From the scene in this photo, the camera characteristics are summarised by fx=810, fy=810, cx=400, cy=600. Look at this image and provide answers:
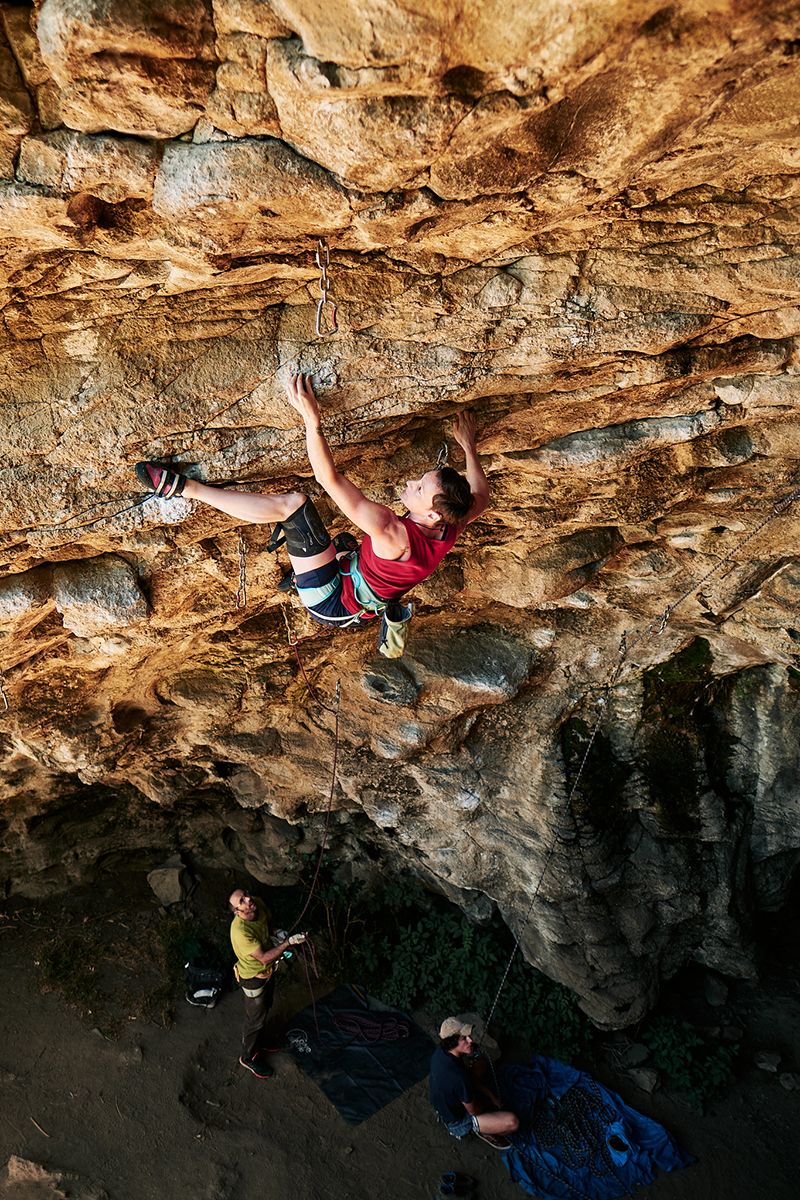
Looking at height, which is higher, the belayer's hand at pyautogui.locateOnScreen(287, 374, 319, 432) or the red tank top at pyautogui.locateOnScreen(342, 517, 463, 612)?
the belayer's hand at pyautogui.locateOnScreen(287, 374, 319, 432)

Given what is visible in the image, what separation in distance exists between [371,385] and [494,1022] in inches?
261

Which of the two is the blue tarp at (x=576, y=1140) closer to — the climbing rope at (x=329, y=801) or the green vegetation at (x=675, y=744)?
the green vegetation at (x=675, y=744)

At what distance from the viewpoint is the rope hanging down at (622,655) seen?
4.93 metres

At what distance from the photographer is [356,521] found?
3.32 metres

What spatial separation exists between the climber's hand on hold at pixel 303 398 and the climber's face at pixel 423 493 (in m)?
0.55

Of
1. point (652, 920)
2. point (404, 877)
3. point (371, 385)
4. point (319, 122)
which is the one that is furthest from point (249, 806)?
point (319, 122)

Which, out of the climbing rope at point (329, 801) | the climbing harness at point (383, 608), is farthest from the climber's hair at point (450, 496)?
the climbing rope at point (329, 801)

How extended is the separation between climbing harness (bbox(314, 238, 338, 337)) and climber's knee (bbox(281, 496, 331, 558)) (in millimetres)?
830

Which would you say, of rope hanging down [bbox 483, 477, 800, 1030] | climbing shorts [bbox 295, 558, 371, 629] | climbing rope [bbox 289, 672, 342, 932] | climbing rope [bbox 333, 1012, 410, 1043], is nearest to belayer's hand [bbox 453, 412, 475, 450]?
climbing shorts [bbox 295, 558, 371, 629]

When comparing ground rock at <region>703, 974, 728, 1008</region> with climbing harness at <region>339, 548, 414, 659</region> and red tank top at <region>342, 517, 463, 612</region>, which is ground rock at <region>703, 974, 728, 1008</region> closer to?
climbing harness at <region>339, 548, 414, 659</region>

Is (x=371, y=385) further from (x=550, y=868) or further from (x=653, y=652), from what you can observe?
(x=550, y=868)

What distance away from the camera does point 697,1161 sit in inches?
263

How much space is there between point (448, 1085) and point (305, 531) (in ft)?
16.8

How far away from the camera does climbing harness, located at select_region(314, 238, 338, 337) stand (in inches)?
112
